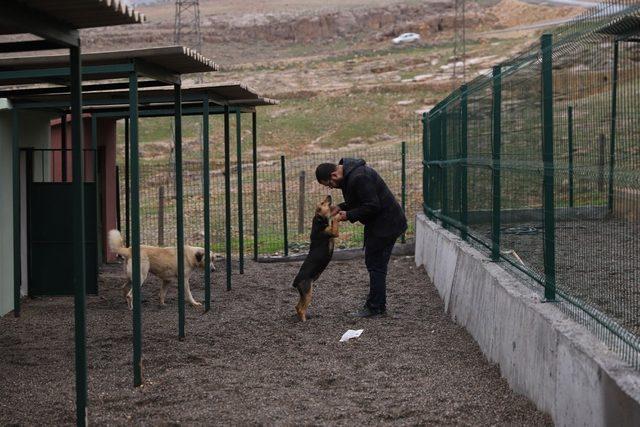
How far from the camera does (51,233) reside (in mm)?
12820

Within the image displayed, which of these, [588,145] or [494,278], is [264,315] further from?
[588,145]

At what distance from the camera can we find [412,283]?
13.8 metres

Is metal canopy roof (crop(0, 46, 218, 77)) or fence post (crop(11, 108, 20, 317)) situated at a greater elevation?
metal canopy roof (crop(0, 46, 218, 77))

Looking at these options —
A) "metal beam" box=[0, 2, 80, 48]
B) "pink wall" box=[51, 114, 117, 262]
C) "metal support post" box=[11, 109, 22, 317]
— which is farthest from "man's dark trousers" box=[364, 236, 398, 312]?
"pink wall" box=[51, 114, 117, 262]

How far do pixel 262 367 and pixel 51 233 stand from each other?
5.13 meters

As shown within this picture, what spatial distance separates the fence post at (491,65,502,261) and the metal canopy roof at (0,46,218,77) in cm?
248

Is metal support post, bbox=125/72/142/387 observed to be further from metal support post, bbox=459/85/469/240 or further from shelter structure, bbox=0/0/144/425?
metal support post, bbox=459/85/469/240

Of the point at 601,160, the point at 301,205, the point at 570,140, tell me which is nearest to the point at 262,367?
the point at 570,140

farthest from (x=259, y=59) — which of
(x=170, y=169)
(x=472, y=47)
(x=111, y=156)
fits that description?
(x=111, y=156)

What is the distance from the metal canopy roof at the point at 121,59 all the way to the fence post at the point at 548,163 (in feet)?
9.18

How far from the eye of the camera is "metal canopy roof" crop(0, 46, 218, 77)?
25.9 ft

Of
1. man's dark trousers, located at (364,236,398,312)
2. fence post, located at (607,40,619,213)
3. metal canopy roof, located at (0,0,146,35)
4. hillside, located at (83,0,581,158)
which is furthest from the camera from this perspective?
hillside, located at (83,0,581,158)

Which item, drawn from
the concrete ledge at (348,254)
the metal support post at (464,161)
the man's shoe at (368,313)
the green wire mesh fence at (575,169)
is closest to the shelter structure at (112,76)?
the man's shoe at (368,313)

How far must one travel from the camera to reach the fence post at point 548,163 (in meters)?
6.47
